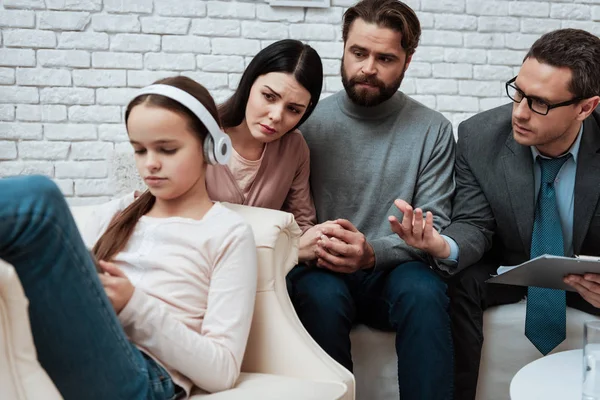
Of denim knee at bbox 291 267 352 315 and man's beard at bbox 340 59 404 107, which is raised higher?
man's beard at bbox 340 59 404 107

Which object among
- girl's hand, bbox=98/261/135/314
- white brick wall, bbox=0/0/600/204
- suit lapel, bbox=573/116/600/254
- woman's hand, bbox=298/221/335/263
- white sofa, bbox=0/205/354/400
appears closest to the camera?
girl's hand, bbox=98/261/135/314

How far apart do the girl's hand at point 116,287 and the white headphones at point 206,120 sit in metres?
0.31

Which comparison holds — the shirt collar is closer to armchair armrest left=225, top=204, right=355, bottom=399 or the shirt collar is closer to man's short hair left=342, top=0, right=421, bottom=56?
→ man's short hair left=342, top=0, right=421, bottom=56

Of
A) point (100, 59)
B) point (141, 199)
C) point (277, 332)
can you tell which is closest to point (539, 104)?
point (277, 332)

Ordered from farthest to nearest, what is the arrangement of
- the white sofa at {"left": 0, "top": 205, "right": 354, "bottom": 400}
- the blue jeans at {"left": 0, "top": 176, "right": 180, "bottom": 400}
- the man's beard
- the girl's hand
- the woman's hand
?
the man's beard < the woman's hand < the white sofa at {"left": 0, "top": 205, "right": 354, "bottom": 400} < the girl's hand < the blue jeans at {"left": 0, "top": 176, "right": 180, "bottom": 400}

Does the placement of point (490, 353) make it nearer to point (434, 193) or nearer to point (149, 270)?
point (434, 193)

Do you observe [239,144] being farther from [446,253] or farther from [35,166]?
[35,166]

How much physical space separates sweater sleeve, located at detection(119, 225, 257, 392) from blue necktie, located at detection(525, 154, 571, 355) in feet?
3.04

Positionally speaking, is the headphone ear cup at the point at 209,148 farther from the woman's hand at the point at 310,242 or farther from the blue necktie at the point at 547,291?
the blue necktie at the point at 547,291

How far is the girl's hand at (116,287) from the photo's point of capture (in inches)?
44.1

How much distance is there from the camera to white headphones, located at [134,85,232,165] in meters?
1.32

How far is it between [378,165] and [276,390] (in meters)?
0.96

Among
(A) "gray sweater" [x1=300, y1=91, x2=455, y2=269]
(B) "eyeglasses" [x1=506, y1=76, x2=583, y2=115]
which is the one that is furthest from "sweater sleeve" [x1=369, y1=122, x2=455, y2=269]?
(B) "eyeglasses" [x1=506, y1=76, x2=583, y2=115]

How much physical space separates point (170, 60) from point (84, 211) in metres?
1.45
